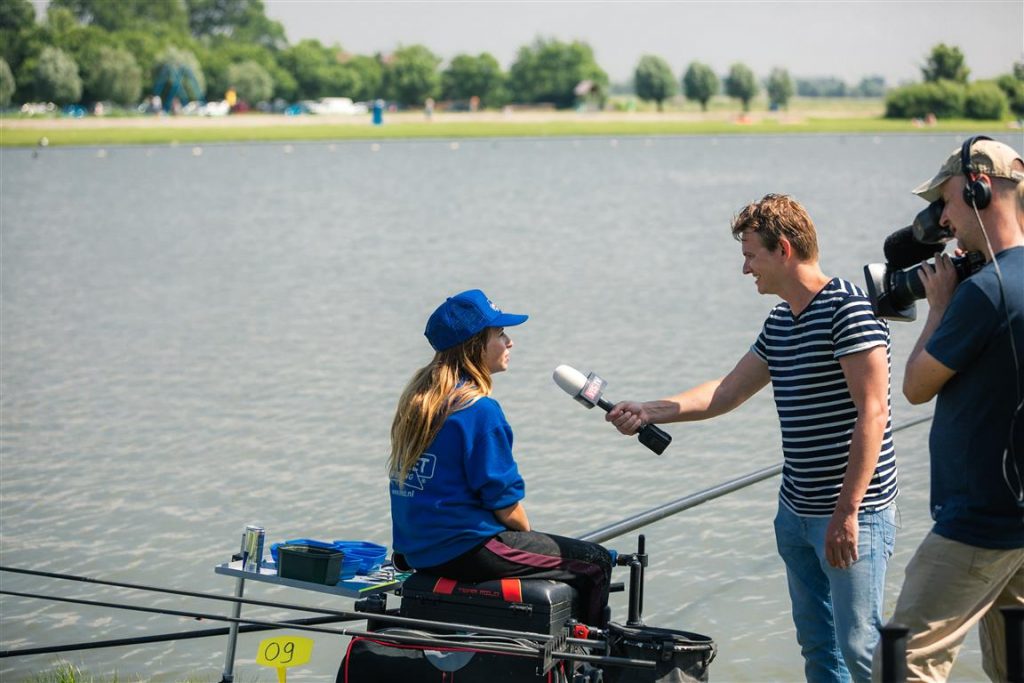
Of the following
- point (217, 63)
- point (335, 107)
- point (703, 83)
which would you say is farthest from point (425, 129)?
point (703, 83)

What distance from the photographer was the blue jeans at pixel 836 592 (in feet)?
13.7

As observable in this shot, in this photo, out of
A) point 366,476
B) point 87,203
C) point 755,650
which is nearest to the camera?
point 755,650

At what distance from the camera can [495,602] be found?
4234mm

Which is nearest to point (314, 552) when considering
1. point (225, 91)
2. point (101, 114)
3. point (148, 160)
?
point (148, 160)

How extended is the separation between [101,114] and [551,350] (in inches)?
4237

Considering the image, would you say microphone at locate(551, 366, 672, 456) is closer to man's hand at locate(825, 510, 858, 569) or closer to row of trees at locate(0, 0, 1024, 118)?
man's hand at locate(825, 510, 858, 569)

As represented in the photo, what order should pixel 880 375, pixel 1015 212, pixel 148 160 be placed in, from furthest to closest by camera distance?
pixel 148 160
pixel 880 375
pixel 1015 212

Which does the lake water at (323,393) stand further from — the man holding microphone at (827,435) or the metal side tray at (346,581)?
the man holding microphone at (827,435)

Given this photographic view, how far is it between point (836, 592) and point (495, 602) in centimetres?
103

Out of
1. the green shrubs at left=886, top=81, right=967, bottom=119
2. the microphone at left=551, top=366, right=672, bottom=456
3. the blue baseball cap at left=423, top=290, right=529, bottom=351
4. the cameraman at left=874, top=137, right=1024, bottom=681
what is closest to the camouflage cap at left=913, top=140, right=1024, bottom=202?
the cameraman at left=874, top=137, right=1024, bottom=681

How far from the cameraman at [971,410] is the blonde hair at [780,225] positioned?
0.55 meters

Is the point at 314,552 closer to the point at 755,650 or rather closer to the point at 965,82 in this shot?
the point at 755,650

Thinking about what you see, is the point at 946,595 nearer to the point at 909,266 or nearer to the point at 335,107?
the point at 909,266

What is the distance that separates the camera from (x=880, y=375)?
161 inches
